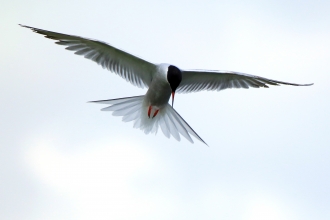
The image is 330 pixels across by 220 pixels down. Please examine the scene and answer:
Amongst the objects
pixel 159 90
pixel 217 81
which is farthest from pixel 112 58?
pixel 217 81

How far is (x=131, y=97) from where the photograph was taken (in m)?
10.0

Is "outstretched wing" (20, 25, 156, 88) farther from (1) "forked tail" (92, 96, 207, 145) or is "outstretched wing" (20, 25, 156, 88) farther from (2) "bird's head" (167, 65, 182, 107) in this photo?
(2) "bird's head" (167, 65, 182, 107)

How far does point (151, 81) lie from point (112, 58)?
30.1 inches

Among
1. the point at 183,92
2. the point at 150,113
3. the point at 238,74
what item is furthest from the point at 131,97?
the point at 238,74

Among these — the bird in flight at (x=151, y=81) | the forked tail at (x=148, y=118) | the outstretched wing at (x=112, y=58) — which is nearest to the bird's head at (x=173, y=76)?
the bird in flight at (x=151, y=81)

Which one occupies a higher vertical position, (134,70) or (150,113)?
(134,70)

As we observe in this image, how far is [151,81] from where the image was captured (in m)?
10.2

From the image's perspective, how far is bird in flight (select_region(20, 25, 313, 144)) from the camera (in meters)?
9.60

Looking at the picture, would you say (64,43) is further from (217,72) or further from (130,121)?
(217,72)

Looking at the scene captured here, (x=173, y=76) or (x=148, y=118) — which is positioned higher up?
(x=173, y=76)

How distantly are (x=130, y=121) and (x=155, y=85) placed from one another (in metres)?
0.88

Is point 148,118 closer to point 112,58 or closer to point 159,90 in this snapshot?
point 159,90

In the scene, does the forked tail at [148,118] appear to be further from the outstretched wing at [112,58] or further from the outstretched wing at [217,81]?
the outstretched wing at [217,81]

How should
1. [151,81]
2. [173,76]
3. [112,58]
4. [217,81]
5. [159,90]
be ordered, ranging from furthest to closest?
[217,81], [151,81], [112,58], [159,90], [173,76]
